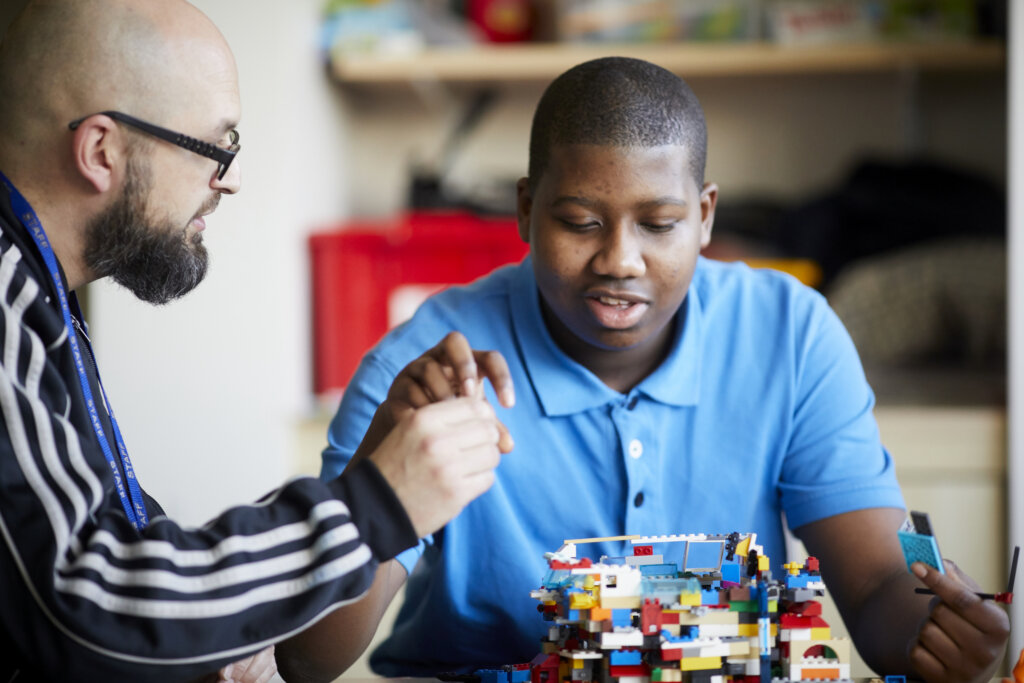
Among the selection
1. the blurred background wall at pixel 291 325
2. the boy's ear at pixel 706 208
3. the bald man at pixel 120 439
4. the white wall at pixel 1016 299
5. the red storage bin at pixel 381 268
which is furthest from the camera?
the red storage bin at pixel 381 268

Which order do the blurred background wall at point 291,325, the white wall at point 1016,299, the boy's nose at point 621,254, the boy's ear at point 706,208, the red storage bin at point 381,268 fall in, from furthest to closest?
the red storage bin at point 381,268 → the blurred background wall at point 291,325 → the white wall at point 1016,299 → the boy's ear at point 706,208 → the boy's nose at point 621,254

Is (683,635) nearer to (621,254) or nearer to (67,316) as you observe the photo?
(621,254)

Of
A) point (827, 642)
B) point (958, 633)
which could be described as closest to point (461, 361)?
point (827, 642)

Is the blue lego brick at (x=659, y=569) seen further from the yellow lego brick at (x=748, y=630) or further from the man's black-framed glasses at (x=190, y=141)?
the man's black-framed glasses at (x=190, y=141)

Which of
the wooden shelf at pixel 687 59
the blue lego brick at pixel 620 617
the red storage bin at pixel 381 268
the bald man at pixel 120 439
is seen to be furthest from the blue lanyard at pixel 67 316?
the wooden shelf at pixel 687 59

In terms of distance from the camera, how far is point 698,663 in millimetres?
858

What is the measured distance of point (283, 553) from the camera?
2.60ft

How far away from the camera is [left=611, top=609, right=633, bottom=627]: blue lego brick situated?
0.87m

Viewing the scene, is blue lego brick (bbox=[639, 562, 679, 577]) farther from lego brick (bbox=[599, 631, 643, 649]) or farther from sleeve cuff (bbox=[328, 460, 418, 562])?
sleeve cuff (bbox=[328, 460, 418, 562])

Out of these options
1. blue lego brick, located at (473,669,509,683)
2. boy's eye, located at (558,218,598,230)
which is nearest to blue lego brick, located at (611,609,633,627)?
blue lego brick, located at (473,669,509,683)

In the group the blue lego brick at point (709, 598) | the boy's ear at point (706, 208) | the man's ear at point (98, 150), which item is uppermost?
the man's ear at point (98, 150)

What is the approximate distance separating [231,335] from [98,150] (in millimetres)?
1295

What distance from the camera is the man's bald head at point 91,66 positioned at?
958 mm

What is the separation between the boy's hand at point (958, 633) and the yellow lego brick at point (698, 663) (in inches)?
8.1
